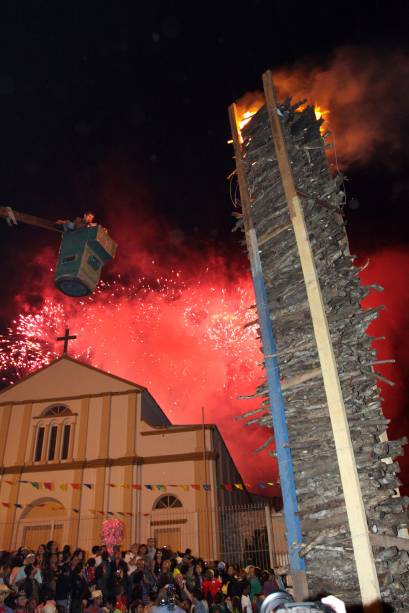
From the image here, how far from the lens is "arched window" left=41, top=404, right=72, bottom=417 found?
26.7m

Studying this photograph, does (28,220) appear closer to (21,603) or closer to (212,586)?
(21,603)

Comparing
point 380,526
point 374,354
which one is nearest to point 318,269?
point 374,354

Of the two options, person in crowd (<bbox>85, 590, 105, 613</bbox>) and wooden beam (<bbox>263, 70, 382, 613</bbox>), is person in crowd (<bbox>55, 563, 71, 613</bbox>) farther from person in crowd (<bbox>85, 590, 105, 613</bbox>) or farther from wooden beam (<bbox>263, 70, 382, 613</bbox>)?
wooden beam (<bbox>263, 70, 382, 613</bbox>)

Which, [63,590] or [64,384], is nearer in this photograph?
[63,590]

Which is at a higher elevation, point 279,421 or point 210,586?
point 279,421

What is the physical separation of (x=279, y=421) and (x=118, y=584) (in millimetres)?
8083

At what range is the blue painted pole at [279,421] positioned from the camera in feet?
16.5

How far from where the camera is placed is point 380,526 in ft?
15.9

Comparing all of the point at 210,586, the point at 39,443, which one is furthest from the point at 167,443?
the point at 210,586

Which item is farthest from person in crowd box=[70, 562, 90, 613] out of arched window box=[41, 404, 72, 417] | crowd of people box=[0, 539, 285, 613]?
arched window box=[41, 404, 72, 417]

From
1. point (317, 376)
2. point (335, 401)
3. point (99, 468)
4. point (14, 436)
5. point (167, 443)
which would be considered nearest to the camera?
point (335, 401)

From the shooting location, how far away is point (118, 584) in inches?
440

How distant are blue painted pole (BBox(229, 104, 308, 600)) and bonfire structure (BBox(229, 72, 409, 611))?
0.01 m

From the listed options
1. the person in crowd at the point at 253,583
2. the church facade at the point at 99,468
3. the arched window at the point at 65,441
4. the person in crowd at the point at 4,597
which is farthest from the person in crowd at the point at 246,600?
the arched window at the point at 65,441
